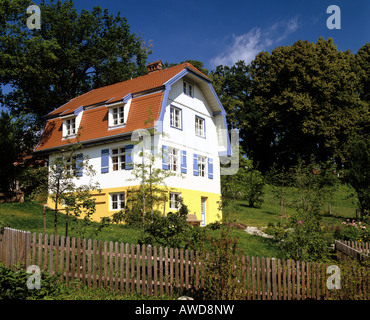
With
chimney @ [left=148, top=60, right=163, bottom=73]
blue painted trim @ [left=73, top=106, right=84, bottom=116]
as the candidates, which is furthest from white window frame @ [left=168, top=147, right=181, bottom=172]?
chimney @ [left=148, top=60, right=163, bottom=73]

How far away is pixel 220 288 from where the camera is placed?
281 inches

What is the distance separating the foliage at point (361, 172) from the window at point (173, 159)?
933cm

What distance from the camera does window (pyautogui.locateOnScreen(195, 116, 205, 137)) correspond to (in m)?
25.3

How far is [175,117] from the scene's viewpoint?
23.1 meters

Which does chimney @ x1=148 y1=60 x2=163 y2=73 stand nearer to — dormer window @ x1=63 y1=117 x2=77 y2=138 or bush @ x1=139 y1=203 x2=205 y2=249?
dormer window @ x1=63 y1=117 x2=77 y2=138

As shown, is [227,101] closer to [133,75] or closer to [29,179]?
[133,75]

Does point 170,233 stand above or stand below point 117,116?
below

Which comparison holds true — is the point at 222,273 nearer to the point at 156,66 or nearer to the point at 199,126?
the point at 199,126

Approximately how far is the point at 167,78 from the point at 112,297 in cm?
1621

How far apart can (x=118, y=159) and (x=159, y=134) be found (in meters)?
2.94

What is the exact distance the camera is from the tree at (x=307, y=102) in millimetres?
35906

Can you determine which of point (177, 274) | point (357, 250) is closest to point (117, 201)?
point (177, 274)

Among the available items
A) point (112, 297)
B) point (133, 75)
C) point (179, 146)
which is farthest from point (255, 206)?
point (112, 297)

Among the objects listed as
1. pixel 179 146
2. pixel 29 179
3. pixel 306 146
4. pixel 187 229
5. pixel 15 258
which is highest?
pixel 306 146
